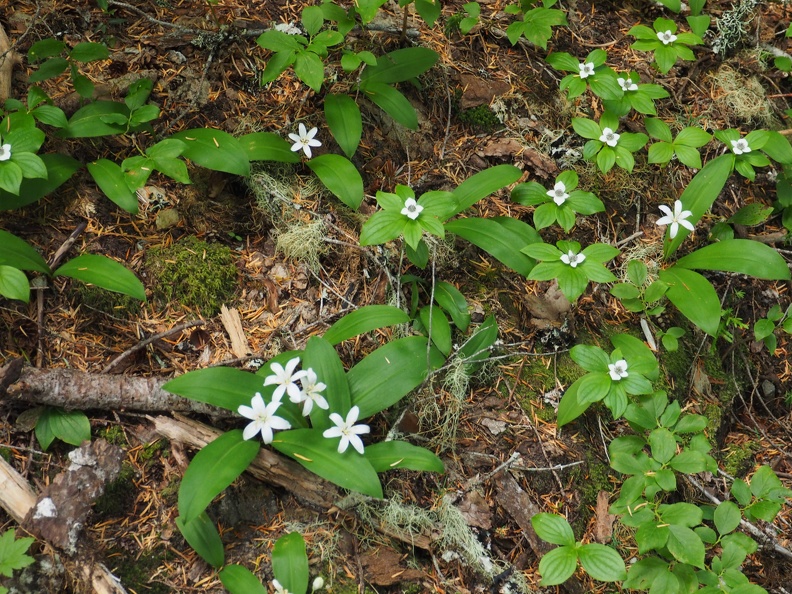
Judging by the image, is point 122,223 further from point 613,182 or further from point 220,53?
point 613,182

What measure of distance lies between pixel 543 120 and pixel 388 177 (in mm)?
1050

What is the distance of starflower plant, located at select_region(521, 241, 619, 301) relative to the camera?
2924 mm

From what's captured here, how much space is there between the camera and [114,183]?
2863mm

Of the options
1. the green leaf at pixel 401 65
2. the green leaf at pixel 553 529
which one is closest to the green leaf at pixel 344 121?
the green leaf at pixel 401 65

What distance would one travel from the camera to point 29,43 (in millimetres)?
3238

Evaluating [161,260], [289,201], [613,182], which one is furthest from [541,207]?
[161,260]

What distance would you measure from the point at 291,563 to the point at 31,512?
3.16 ft

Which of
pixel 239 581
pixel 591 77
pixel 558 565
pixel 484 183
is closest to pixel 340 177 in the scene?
pixel 484 183

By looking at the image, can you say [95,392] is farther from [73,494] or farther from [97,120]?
[97,120]

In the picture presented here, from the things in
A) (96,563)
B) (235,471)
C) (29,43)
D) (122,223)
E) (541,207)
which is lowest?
(96,563)

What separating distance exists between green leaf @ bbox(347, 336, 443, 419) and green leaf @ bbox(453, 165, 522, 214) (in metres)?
→ 0.83

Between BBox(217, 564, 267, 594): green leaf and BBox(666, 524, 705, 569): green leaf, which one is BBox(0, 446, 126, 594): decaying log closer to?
BBox(217, 564, 267, 594): green leaf

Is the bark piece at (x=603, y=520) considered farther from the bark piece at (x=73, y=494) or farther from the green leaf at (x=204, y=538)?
the bark piece at (x=73, y=494)

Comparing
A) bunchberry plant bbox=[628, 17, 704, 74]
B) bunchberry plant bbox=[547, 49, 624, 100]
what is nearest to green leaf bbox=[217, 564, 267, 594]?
bunchberry plant bbox=[547, 49, 624, 100]
